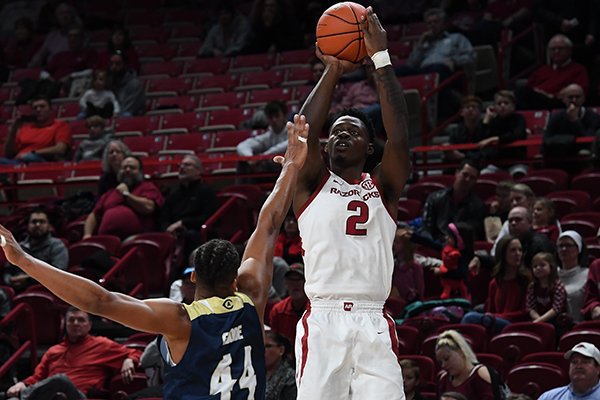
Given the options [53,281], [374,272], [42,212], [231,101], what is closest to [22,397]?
[42,212]

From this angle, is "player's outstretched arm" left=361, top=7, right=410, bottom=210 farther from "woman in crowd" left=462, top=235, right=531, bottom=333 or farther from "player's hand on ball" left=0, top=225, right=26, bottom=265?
"woman in crowd" left=462, top=235, right=531, bottom=333

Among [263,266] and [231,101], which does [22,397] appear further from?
[231,101]

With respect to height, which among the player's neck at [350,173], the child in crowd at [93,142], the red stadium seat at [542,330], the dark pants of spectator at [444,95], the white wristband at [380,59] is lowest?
the red stadium seat at [542,330]

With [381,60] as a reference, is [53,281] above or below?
below

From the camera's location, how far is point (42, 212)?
42.6 ft

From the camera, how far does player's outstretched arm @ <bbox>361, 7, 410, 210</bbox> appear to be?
7.15 m

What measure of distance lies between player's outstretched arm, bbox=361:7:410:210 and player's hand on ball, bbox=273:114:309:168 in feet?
1.81

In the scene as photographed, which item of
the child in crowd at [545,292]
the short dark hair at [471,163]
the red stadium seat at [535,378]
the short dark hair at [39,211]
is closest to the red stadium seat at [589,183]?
the short dark hair at [471,163]

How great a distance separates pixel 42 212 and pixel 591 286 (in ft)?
17.4

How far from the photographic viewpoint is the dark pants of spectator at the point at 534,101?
14883mm

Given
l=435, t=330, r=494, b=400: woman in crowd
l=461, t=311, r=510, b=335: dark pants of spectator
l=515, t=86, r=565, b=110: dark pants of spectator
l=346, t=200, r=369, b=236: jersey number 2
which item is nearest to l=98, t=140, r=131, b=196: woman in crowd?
l=515, t=86, r=565, b=110: dark pants of spectator

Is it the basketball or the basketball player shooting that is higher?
the basketball

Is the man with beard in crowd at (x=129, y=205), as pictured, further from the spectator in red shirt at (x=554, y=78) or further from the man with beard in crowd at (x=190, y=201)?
the spectator in red shirt at (x=554, y=78)

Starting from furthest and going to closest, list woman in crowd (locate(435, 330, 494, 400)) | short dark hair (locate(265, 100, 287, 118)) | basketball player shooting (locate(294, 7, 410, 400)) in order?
short dark hair (locate(265, 100, 287, 118)) → woman in crowd (locate(435, 330, 494, 400)) → basketball player shooting (locate(294, 7, 410, 400))
